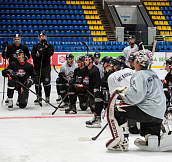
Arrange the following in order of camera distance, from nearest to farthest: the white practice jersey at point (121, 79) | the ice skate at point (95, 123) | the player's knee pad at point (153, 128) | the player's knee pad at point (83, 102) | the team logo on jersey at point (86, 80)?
the player's knee pad at point (153, 128), the white practice jersey at point (121, 79), the ice skate at point (95, 123), the team logo on jersey at point (86, 80), the player's knee pad at point (83, 102)

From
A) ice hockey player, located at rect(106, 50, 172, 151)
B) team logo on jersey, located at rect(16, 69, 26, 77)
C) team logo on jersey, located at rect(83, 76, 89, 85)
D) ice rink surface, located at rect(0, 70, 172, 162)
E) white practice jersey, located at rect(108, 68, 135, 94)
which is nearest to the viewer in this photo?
ice rink surface, located at rect(0, 70, 172, 162)

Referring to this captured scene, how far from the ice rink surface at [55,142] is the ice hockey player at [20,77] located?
781 mm

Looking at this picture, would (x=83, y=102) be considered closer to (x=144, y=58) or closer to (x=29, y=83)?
(x=29, y=83)

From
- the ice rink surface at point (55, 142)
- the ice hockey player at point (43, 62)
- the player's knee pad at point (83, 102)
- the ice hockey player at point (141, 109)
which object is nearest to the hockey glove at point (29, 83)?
the ice hockey player at point (43, 62)

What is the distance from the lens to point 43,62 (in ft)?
24.9

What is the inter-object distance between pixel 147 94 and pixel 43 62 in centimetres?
448

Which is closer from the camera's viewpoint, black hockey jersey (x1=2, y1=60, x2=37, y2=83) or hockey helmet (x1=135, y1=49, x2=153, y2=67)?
hockey helmet (x1=135, y1=49, x2=153, y2=67)

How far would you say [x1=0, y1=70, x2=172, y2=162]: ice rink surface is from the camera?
320cm

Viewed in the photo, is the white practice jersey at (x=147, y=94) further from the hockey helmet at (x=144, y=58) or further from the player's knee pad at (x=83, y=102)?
the player's knee pad at (x=83, y=102)

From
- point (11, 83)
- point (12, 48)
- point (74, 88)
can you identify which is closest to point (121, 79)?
point (74, 88)

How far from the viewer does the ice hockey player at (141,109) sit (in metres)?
3.33

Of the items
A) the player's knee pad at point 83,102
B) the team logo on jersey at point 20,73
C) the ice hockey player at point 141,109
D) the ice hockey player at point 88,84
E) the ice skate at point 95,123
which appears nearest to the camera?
the ice hockey player at point 141,109

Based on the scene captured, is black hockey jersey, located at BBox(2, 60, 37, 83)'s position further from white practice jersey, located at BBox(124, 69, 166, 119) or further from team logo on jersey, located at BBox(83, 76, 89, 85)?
white practice jersey, located at BBox(124, 69, 166, 119)

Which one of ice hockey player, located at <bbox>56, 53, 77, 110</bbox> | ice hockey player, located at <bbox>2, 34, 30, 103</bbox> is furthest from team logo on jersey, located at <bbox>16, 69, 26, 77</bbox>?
ice hockey player, located at <bbox>56, 53, 77, 110</bbox>
